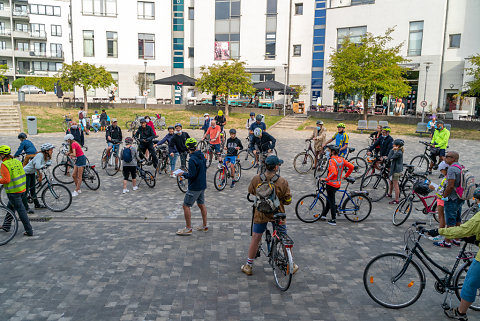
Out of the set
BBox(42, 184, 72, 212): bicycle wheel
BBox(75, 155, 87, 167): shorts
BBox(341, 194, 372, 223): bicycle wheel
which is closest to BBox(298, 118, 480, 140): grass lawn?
BBox(341, 194, 372, 223): bicycle wheel

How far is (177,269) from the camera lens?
670 centimetres

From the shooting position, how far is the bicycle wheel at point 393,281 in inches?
214

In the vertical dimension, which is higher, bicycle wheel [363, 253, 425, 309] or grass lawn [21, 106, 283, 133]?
grass lawn [21, 106, 283, 133]

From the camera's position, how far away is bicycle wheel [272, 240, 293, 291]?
19.1 feet

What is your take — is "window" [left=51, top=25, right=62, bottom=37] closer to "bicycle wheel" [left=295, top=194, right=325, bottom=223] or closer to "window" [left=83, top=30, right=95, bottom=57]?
"window" [left=83, top=30, right=95, bottom=57]

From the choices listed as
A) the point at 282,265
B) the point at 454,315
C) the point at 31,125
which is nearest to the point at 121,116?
the point at 31,125

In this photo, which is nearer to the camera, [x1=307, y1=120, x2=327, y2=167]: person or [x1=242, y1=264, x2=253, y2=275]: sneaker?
[x1=242, y1=264, x2=253, y2=275]: sneaker

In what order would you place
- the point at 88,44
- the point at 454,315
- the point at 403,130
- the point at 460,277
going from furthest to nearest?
the point at 88,44, the point at 403,130, the point at 460,277, the point at 454,315

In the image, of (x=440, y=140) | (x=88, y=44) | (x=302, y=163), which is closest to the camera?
(x=440, y=140)

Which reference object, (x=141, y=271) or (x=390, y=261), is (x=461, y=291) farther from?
(x=141, y=271)

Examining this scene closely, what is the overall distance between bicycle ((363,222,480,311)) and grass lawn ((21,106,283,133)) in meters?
24.3

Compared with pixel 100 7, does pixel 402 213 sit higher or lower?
lower

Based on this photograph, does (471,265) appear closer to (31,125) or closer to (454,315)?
(454,315)

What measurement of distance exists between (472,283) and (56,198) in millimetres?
9024
